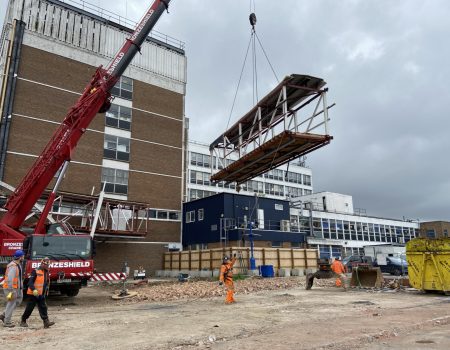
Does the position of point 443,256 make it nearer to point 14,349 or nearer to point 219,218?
point 14,349

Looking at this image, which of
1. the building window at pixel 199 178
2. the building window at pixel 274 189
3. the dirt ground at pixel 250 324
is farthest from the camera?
the building window at pixel 274 189

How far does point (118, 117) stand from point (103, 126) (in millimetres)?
1860

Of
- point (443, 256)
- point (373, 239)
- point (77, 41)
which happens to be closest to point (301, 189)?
point (373, 239)

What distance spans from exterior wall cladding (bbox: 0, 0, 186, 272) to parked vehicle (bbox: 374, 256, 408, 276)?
19.0 m

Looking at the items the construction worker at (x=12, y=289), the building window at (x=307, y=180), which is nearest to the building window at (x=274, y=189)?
the building window at (x=307, y=180)

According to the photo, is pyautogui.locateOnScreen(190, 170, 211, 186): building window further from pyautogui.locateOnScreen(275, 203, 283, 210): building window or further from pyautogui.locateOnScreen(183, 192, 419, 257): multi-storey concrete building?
pyautogui.locateOnScreen(275, 203, 283, 210): building window

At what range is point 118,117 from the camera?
36094mm

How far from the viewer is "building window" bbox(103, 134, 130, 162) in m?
34.7

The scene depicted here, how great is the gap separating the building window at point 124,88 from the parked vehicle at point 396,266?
27822mm

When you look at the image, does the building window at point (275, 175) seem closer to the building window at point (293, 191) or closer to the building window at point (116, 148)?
the building window at point (293, 191)

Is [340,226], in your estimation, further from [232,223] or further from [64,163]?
[64,163]

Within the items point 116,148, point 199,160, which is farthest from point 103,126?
point 199,160

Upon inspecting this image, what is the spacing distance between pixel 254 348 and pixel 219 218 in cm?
2992

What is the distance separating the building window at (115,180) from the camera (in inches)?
1339
